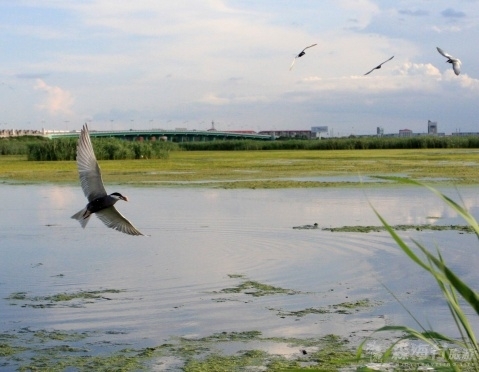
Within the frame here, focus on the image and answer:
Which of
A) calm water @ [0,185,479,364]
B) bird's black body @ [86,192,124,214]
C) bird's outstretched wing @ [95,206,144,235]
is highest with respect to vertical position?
bird's black body @ [86,192,124,214]

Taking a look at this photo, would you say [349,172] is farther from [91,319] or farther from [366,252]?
[91,319]

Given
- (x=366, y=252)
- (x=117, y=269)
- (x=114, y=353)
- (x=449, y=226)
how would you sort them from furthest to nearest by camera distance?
(x=449, y=226)
(x=366, y=252)
(x=117, y=269)
(x=114, y=353)

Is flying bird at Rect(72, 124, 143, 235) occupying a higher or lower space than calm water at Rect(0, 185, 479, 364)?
higher

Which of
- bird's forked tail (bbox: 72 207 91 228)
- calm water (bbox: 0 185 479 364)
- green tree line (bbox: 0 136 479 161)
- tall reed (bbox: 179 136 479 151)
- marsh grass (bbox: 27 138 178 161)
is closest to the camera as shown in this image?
calm water (bbox: 0 185 479 364)

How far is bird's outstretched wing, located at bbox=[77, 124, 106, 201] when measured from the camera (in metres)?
8.70

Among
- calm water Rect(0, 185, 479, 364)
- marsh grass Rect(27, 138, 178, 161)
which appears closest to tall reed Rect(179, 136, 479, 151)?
marsh grass Rect(27, 138, 178, 161)

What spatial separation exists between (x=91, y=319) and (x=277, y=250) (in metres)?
4.78

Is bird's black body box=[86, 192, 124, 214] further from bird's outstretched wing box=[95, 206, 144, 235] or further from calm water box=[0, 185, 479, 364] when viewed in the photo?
calm water box=[0, 185, 479, 364]

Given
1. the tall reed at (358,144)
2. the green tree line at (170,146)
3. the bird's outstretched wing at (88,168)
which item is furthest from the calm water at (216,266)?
the tall reed at (358,144)

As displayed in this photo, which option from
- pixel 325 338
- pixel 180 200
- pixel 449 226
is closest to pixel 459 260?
pixel 449 226

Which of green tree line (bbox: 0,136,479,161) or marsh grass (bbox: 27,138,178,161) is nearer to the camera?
marsh grass (bbox: 27,138,178,161)

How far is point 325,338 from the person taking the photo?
730 cm

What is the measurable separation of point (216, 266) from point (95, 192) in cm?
281

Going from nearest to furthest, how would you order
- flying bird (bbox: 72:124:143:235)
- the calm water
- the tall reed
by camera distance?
1. the calm water
2. flying bird (bbox: 72:124:143:235)
3. the tall reed
